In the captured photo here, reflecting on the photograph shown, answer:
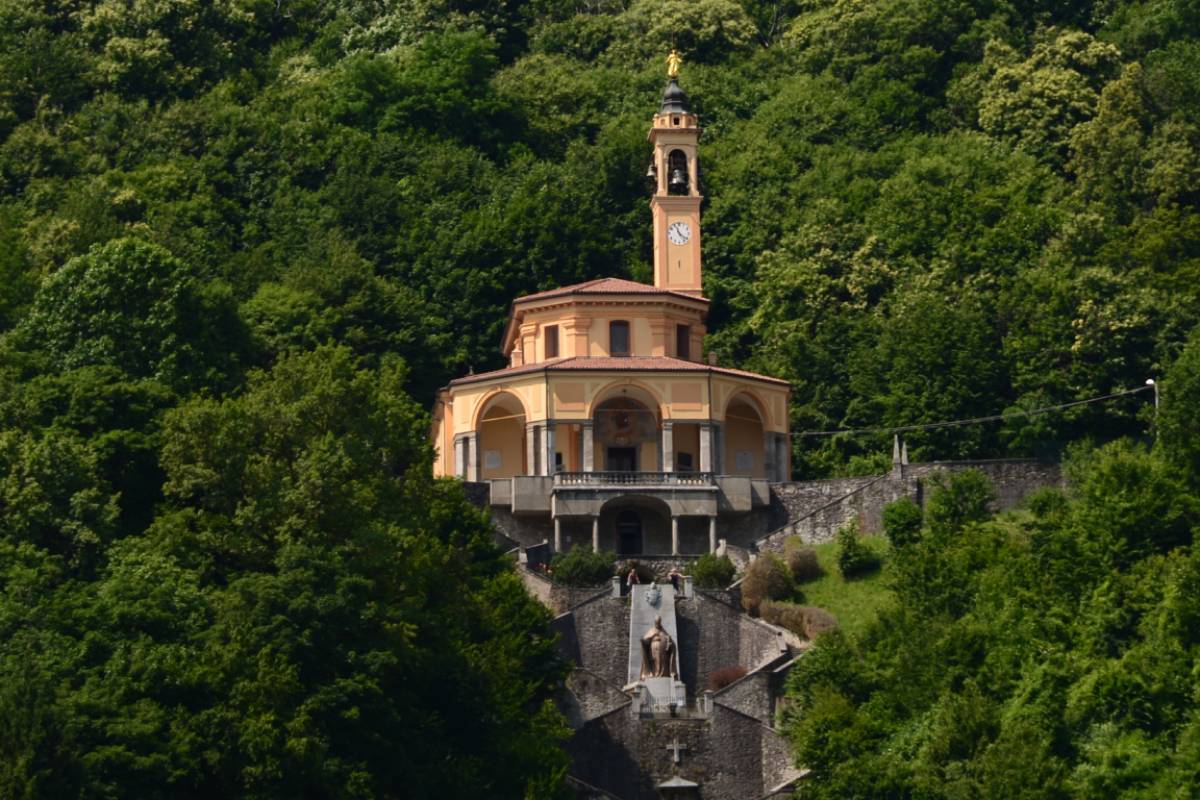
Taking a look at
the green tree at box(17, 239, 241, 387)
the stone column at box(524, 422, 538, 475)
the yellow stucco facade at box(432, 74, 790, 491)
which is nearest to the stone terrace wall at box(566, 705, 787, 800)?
the green tree at box(17, 239, 241, 387)

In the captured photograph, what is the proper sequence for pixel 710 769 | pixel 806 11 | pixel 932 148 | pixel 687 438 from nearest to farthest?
pixel 710 769
pixel 687 438
pixel 932 148
pixel 806 11

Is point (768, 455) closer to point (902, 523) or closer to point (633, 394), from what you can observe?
point (633, 394)

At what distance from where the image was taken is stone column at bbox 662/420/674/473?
96.3 metres

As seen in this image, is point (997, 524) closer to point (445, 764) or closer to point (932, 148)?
point (445, 764)

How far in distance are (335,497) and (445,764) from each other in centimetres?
637

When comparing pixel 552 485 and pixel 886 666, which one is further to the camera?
pixel 552 485

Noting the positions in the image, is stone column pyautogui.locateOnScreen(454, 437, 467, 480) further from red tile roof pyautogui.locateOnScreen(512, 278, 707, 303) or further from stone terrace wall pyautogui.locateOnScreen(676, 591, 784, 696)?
stone terrace wall pyautogui.locateOnScreen(676, 591, 784, 696)

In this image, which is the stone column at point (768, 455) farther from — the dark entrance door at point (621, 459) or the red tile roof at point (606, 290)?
the red tile roof at point (606, 290)

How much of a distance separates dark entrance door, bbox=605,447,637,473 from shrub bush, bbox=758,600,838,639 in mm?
12420

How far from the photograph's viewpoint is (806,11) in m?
135

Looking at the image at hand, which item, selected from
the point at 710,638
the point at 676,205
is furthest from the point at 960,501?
the point at 676,205

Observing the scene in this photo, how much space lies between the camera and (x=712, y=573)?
89688mm

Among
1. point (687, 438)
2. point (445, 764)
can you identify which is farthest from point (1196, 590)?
point (687, 438)

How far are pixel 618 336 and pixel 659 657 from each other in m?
17.5
